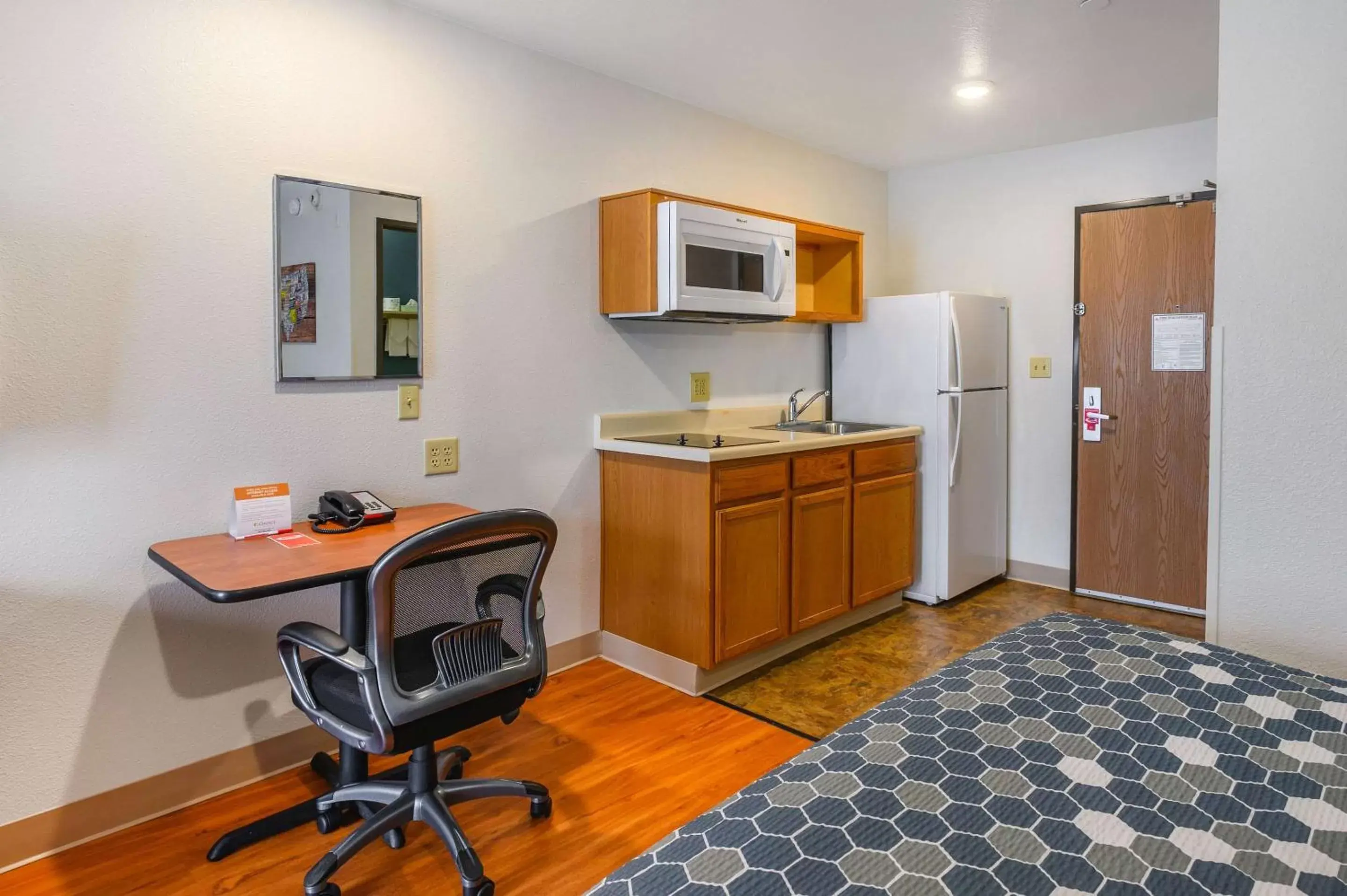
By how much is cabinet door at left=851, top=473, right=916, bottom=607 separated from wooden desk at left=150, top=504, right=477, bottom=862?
1.98 metres

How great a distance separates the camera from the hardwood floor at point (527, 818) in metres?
1.96

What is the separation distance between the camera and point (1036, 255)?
435 cm

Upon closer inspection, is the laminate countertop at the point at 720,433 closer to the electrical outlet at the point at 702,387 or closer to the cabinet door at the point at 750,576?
the electrical outlet at the point at 702,387

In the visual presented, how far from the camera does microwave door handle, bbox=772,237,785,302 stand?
346 cm

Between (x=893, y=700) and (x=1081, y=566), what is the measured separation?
3200 mm

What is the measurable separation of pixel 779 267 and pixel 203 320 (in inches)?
84.7

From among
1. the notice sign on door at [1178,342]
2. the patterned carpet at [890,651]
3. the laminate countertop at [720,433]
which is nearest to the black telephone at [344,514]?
the laminate countertop at [720,433]

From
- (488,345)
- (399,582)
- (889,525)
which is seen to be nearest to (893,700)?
(399,582)

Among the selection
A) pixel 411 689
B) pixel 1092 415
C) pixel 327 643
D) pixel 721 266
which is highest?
pixel 721 266

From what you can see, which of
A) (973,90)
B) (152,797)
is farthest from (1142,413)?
(152,797)

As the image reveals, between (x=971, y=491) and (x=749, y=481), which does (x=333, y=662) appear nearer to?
(x=749, y=481)

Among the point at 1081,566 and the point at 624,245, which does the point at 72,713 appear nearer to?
the point at 624,245

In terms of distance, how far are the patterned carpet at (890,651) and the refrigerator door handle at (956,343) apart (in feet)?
3.66

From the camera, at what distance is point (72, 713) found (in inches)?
83.0
